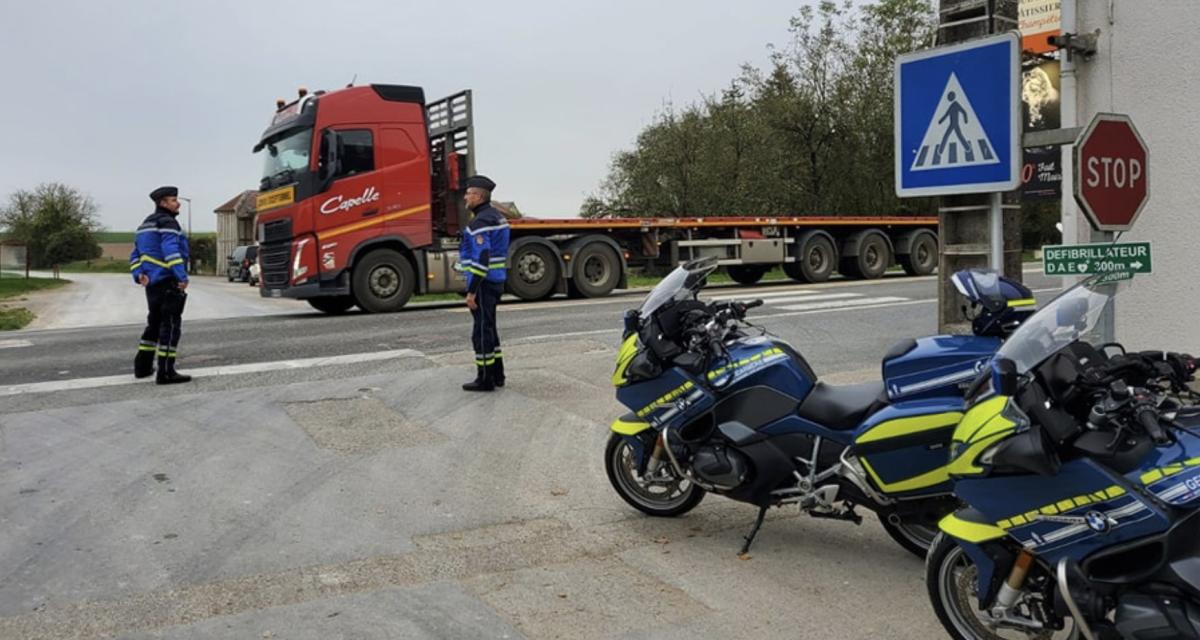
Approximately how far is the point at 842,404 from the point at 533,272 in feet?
43.2

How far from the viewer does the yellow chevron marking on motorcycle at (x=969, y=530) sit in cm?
315

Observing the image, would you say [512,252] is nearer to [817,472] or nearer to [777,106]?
[817,472]

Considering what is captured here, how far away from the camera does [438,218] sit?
16.7m

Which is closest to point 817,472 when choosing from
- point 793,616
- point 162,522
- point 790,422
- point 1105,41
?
point 790,422

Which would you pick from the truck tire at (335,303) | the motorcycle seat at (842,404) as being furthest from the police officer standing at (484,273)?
the truck tire at (335,303)

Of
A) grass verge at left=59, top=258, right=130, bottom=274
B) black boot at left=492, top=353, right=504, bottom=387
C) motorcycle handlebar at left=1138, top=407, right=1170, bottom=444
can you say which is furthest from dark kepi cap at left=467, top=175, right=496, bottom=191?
grass verge at left=59, top=258, right=130, bottom=274

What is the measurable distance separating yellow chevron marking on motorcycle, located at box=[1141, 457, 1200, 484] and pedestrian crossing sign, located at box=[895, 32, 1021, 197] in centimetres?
260

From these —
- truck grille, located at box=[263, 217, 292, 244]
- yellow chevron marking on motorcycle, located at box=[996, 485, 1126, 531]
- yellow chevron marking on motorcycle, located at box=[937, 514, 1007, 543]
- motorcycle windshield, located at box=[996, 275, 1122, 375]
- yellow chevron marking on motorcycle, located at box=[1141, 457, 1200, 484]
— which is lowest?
yellow chevron marking on motorcycle, located at box=[937, 514, 1007, 543]

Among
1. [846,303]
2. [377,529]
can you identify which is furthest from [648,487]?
[846,303]

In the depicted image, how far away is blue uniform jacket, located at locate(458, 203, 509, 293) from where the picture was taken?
8594mm

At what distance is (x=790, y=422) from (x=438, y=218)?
1291 cm

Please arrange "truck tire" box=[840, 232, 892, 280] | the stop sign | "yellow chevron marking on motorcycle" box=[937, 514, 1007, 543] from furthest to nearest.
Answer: "truck tire" box=[840, 232, 892, 280]
the stop sign
"yellow chevron marking on motorcycle" box=[937, 514, 1007, 543]

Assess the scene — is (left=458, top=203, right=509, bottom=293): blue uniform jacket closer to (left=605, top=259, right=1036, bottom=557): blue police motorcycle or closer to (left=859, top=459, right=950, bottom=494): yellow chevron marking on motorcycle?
(left=605, top=259, right=1036, bottom=557): blue police motorcycle

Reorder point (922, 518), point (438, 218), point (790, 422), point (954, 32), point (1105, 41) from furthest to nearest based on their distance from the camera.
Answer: point (438, 218) < point (1105, 41) < point (954, 32) < point (790, 422) < point (922, 518)
